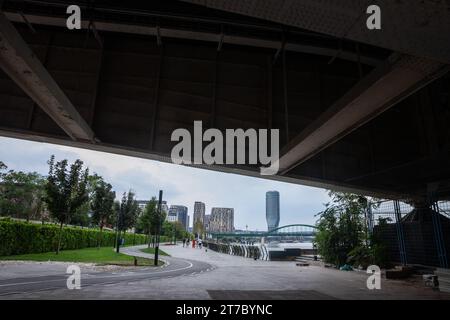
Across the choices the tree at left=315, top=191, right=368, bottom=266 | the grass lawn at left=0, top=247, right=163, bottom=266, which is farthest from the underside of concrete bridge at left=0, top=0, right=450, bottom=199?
the grass lawn at left=0, top=247, right=163, bottom=266

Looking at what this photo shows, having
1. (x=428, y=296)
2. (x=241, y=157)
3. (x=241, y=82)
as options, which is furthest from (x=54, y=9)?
(x=428, y=296)

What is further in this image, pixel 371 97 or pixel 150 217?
pixel 150 217

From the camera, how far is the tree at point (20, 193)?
63.4 m

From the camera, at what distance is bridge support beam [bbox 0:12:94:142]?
5488 millimetres

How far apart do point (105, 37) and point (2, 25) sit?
6.49m

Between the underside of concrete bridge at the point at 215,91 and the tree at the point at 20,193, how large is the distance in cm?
6192

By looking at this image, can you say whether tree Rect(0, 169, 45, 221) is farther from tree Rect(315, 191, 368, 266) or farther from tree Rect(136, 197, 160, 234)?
tree Rect(315, 191, 368, 266)

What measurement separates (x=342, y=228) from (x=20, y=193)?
233 feet

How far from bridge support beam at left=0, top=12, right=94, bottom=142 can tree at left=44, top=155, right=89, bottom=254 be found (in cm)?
1926

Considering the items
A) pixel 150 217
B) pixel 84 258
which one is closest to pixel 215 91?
pixel 84 258

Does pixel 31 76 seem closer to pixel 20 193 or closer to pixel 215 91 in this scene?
pixel 215 91

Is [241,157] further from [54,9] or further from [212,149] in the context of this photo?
[54,9]

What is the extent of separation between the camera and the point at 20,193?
220ft

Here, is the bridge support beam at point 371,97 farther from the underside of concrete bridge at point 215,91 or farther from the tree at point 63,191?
the tree at point 63,191
